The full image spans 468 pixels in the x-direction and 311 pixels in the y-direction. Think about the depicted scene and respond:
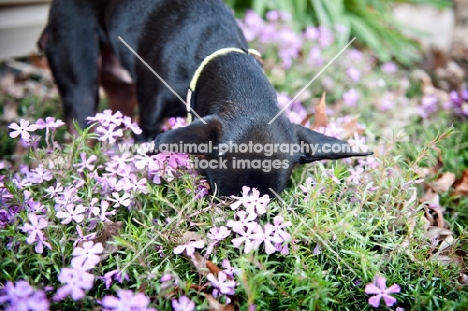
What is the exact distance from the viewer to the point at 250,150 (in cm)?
198

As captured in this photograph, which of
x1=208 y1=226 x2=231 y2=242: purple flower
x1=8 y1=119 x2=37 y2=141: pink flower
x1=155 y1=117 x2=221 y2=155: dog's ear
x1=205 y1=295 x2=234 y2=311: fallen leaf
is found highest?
x1=155 y1=117 x2=221 y2=155: dog's ear

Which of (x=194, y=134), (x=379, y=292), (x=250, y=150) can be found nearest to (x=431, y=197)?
(x=379, y=292)

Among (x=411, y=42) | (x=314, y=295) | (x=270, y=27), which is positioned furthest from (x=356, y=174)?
(x=411, y=42)

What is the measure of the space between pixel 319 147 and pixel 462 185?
1.10 m

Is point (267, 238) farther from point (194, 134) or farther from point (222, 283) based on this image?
point (194, 134)

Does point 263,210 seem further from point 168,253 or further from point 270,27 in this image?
point 270,27

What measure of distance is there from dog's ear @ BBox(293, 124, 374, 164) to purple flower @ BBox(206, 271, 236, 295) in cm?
66

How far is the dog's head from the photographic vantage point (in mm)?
1969

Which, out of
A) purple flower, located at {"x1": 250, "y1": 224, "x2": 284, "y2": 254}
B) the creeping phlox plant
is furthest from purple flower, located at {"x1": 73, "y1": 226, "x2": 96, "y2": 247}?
purple flower, located at {"x1": 250, "y1": 224, "x2": 284, "y2": 254}

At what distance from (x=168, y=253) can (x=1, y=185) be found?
77 cm

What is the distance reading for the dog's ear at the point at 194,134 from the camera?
6.20ft

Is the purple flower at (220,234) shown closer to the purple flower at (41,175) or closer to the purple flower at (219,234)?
the purple flower at (219,234)

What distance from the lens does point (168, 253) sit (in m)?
1.94

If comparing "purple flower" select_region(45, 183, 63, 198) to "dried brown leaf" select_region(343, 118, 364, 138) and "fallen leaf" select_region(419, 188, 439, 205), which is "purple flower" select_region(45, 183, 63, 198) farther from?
"fallen leaf" select_region(419, 188, 439, 205)
